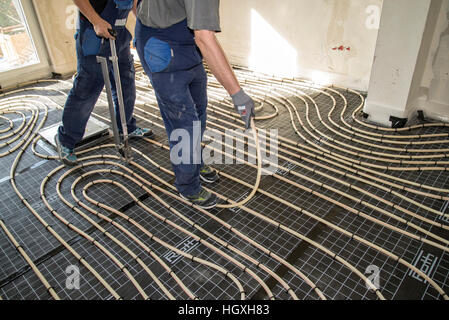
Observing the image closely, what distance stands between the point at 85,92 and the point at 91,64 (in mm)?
274

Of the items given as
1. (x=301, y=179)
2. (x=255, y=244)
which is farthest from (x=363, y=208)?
(x=255, y=244)

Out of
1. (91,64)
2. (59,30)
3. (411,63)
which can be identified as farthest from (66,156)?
(411,63)

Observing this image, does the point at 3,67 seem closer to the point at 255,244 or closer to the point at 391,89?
the point at 255,244

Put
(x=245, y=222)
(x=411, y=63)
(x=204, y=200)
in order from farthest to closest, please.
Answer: (x=411, y=63), (x=204, y=200), (x=245, y=222)

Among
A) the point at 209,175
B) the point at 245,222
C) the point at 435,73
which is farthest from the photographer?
the point at 435,73

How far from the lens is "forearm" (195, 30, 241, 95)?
80.2 inches

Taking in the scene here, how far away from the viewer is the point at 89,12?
2.67m

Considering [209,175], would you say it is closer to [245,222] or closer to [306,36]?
[245,222]

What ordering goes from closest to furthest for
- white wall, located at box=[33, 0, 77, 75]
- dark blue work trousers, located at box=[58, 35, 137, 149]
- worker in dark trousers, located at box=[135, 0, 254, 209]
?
worker in dark trousers, located at box=[135, 0, 254, 209] → dark blue work trousers, located at box=[58, 35, 137, 149] → white wall, located at box=[33, 0, 77, 75]

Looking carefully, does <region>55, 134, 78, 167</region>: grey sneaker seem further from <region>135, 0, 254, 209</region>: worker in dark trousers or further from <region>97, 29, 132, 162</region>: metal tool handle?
<region>135, 0, 254, 209</region>: worker in dark trousers

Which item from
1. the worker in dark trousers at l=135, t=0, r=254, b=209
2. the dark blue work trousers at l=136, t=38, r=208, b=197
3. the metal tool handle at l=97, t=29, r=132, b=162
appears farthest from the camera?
the metal tool handle at l=97, t=29, r=132, b=162

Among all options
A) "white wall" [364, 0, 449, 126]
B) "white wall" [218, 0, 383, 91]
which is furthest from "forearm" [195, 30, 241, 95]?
"white wall" [218, 0, 383, 91]

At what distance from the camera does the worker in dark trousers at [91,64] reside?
2738 millimetres

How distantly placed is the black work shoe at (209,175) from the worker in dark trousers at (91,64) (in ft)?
3.52
